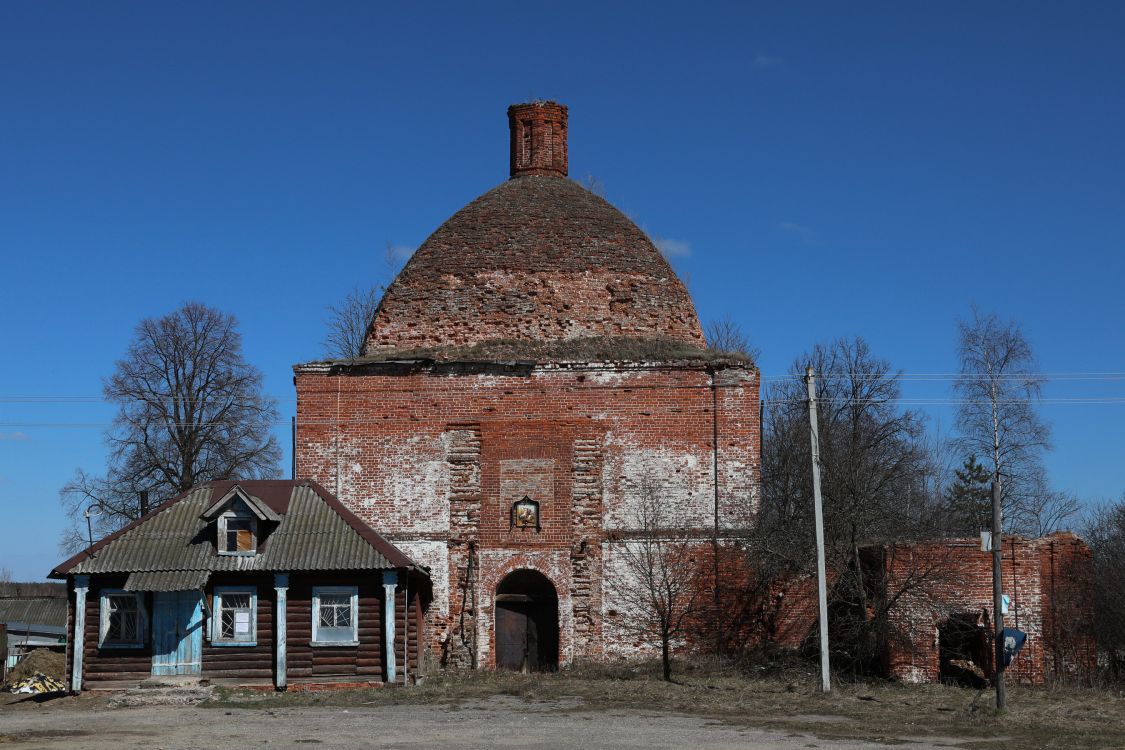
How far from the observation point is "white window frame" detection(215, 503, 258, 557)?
21.7 metres

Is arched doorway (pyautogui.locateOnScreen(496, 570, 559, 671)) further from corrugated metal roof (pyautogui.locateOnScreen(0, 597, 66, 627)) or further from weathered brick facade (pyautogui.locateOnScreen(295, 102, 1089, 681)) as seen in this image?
corrugated metal roof (pyautogui.locateOnScreen(0, 597, 66, 627))

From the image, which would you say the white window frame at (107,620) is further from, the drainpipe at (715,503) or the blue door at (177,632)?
the drainpipe at (715,503)

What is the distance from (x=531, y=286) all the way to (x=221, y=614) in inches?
366

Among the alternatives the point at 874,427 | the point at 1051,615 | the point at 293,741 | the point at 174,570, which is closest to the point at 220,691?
the point at 174,570

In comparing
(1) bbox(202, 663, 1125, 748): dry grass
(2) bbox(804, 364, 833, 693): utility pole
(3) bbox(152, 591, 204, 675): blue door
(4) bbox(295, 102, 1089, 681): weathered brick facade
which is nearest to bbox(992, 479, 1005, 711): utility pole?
(1) bbox(202, 663, 1125, 748): dry grass

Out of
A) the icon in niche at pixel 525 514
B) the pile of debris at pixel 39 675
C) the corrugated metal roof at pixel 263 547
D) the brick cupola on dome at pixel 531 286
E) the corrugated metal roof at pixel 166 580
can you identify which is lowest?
the pile of debris at pixel 39 675

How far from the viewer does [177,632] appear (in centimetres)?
2139

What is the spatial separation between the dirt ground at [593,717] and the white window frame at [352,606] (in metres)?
0.94

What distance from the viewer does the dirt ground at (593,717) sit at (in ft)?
49.8

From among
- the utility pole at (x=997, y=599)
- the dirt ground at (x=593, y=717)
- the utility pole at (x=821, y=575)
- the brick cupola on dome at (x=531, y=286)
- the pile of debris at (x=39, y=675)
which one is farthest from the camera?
the brick cupola on dome at (x=531, y=286)

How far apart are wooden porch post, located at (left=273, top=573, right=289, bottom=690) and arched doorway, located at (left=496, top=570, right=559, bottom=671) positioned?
428cm

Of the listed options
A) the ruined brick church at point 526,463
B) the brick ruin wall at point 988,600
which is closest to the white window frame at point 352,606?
the ruined brick church at point 526,463

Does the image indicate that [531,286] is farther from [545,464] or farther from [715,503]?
[715,503]

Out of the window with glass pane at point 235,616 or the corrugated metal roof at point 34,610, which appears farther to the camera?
the corrugated metal roof at point 34,610
